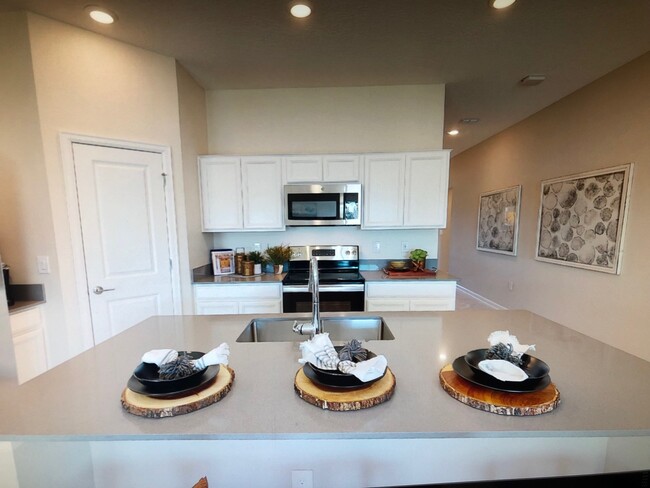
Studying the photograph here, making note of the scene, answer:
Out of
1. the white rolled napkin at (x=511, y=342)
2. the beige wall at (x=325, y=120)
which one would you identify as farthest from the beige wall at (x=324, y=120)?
the white rolled napkin at (x=511, y=342)

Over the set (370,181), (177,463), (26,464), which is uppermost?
(370,181)

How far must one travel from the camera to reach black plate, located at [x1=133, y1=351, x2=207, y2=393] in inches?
32.6

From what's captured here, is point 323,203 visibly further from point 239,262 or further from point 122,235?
point 122,235

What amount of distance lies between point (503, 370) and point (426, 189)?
7.55ft

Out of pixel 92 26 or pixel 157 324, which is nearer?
pixel 157 324

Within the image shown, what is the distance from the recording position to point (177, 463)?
1073 millimetres

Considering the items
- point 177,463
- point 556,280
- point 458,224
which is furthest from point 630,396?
point 458,224

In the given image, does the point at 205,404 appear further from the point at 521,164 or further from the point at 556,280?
the point at 521,164

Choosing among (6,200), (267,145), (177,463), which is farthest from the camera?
(267,145)

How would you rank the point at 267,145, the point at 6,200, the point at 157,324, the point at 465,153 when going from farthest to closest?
1. the point at 465,153
2. the point at 267,145
3. the point at 6,200
4. the point at 157,324

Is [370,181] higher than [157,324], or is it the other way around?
[370,181]

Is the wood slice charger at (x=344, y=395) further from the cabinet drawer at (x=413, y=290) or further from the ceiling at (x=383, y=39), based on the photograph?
the ceiling at (x=383, y=39)

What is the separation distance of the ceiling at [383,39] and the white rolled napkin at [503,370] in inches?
86.3

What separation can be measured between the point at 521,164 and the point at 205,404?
187 inches
